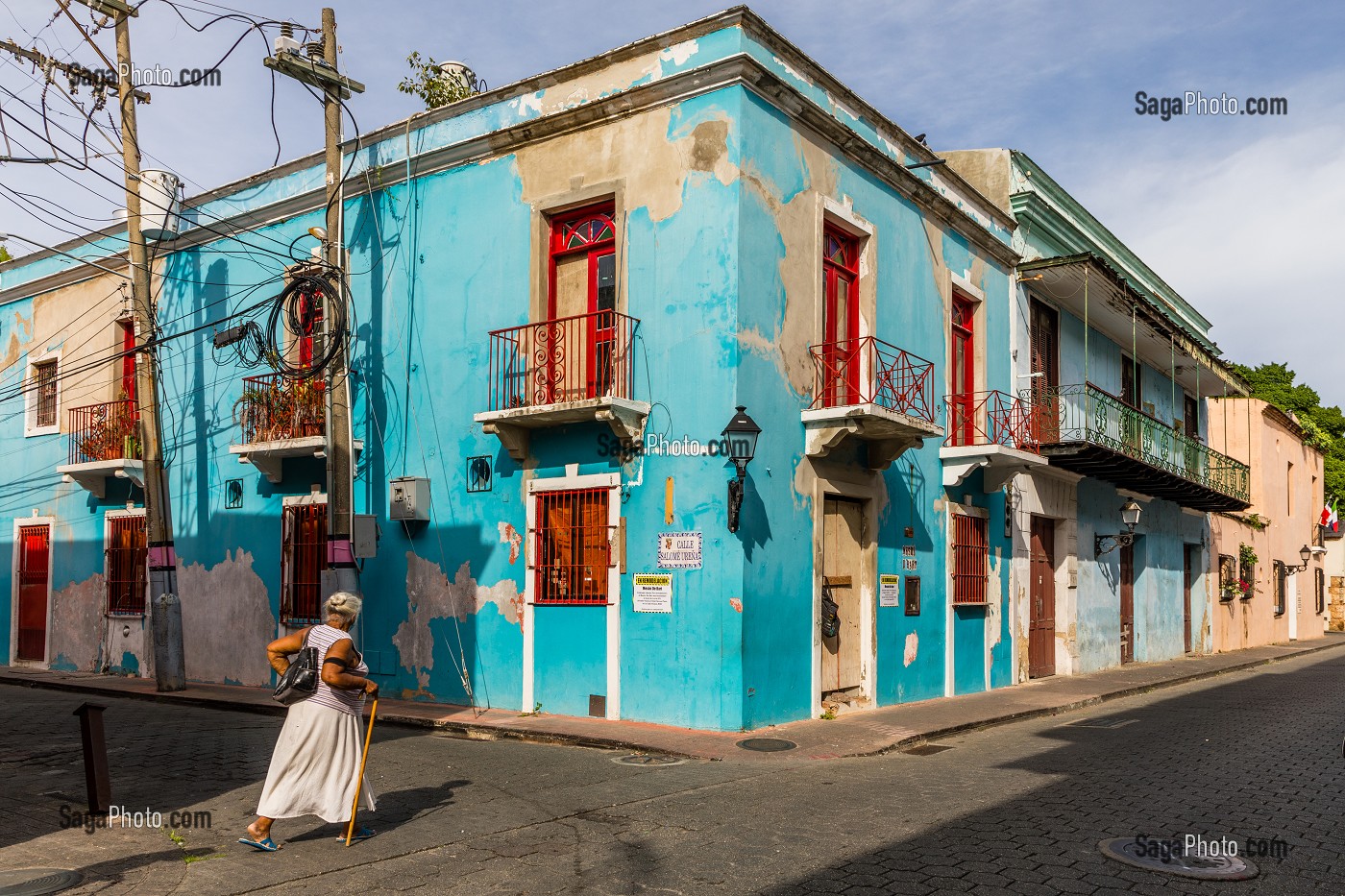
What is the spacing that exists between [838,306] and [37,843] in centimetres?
940

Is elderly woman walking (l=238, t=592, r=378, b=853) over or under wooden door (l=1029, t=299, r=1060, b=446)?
under

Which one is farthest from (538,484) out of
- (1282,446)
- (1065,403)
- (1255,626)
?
(1282,446)

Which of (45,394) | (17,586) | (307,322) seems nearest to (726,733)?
(307,322)

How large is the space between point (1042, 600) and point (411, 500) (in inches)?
392

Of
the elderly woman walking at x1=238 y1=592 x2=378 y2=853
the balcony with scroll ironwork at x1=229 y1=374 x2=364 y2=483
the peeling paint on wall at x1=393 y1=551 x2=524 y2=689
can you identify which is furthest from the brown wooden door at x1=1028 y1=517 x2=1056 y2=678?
the elderly woman walking at x1=238 y1=592 x2=378 y2=853

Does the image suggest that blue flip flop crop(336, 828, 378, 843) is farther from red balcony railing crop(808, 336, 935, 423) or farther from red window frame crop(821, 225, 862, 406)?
red window frame crop(821, 225, 862, 406)

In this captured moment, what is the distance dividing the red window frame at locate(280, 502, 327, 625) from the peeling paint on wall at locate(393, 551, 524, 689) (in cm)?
158

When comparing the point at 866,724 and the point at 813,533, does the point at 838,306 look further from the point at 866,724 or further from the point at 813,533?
the point at 866,724

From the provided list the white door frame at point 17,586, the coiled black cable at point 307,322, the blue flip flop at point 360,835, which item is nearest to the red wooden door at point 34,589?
the white door frame at point 17,586

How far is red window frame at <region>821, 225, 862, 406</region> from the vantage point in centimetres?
1235

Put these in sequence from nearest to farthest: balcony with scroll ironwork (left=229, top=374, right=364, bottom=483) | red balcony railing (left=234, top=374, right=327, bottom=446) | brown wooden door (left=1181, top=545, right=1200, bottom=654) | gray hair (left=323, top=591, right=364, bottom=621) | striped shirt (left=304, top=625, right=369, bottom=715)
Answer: striped shirt (left=304, top=625, right=369, bottom=715) → gray hair (left=323, top=591, right=364, bottom=621) → balcony with scroll ironwork (left=229, top=374, right=364, bottom=483) → red balcony railing (left=234, top=374, right=327, bottom=446) → brown wooden door (left=1181, top=545, right=1200, bottom=654)

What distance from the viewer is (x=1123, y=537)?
19.3 m

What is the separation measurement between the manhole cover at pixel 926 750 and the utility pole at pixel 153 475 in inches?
370

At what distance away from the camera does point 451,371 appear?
1313cm
